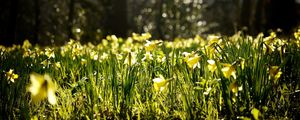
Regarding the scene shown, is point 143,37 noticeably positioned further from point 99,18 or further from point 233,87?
point 99,18

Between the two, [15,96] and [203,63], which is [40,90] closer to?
[15,96]

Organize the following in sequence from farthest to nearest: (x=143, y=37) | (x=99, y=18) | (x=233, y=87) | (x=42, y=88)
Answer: (x=99, y=18), (x=143, y=37), (x=233, y=87), (x=42, y=88)

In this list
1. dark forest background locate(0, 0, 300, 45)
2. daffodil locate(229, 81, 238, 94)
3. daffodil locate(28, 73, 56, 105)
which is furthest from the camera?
dark forest background locate(0, 0, 300, 45)

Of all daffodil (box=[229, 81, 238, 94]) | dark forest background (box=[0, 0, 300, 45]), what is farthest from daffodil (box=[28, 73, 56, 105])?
dark forest background (box=[0, 0, 300, 45])

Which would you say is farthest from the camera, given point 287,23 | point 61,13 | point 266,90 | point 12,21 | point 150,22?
point 150,22

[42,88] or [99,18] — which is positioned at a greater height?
[99,18]

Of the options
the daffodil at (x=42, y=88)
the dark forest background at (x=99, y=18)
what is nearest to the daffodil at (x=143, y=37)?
the dark forest background at (x=99, y=18)

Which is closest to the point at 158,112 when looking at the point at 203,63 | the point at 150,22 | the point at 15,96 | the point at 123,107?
Answer: the point at 123,107

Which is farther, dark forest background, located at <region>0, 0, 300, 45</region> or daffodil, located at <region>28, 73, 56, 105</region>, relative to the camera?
dark forest background, located at <region>0, 0, 300, 45</region>

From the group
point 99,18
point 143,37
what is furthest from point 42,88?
point 99,18

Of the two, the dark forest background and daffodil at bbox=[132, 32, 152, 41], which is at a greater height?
the dark forest background

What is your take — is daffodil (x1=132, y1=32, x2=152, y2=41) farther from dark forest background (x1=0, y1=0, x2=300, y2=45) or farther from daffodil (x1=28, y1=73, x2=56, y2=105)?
daffodil (x1=28, y1=73, x2=56, y2=105)
